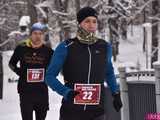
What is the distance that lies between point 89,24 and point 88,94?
26.3 inches

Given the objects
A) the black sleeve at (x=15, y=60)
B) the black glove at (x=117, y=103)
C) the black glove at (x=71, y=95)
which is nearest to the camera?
the black glove at (x=71, y=95)

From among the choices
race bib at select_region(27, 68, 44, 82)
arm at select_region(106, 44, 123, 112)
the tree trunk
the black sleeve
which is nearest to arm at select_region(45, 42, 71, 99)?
arm at select_region(106, 44, 123, 112)

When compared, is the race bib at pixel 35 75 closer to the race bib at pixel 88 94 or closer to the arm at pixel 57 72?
the race bib at pixel 88 94

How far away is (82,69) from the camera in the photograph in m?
5.50

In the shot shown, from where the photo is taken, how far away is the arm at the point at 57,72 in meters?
5.39

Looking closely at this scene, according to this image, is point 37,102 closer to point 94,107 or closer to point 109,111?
point 109,111

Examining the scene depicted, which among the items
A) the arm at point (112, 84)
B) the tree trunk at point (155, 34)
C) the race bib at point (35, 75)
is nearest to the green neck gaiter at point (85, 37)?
the arm at point (112, 84)

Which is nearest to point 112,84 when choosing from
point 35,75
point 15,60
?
point 35,75

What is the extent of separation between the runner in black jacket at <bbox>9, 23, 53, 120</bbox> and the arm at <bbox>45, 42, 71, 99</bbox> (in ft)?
9.98

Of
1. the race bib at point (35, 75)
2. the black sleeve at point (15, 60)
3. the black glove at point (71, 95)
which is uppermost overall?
the black glove at point (71, 95)

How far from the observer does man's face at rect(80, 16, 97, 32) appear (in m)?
5.50

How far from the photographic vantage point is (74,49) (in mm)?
5523

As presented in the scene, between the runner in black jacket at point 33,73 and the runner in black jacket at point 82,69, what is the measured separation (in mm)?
2966

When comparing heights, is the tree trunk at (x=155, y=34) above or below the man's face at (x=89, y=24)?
below
